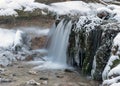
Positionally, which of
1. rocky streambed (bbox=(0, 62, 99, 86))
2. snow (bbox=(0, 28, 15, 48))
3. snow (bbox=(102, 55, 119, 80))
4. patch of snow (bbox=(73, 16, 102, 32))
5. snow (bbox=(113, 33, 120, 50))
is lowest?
rocky streambed (bbox=(0, 62, 99, 86))

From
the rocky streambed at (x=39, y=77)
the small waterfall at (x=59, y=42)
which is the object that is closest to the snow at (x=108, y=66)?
the rocky streambed at (x=39, y=77)

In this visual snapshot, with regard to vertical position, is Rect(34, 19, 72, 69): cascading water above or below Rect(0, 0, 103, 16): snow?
below

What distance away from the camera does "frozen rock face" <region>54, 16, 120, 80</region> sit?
14.0m

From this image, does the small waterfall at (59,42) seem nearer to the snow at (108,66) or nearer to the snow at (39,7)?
the snow at (108,66)

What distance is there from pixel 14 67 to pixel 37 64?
106cm

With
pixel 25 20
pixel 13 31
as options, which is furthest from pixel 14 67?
pixel 25 20

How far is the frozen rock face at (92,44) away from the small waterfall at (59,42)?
14.6 inches

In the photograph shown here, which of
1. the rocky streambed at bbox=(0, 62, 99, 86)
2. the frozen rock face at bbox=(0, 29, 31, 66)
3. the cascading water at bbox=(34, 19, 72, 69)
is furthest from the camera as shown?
the frozen rock face at bbox=(0, 29, 31, 66)

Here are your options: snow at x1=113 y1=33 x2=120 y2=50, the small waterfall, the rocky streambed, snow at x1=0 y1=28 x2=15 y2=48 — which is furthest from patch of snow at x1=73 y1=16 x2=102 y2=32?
snow at x1=0 y1=28 x2=15 y2=48

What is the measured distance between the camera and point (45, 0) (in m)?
23.3

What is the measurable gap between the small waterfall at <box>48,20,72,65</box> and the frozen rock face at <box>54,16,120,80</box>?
0.37m

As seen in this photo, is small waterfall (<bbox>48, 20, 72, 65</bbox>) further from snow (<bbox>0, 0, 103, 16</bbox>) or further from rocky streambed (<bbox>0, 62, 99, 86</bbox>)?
snow (<bbox>0, 0, 103, 16</bbox>)

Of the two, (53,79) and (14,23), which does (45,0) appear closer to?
(14,23)

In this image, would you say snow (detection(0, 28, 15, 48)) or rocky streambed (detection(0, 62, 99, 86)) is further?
snow (detection(0, 28, 15, 48))
